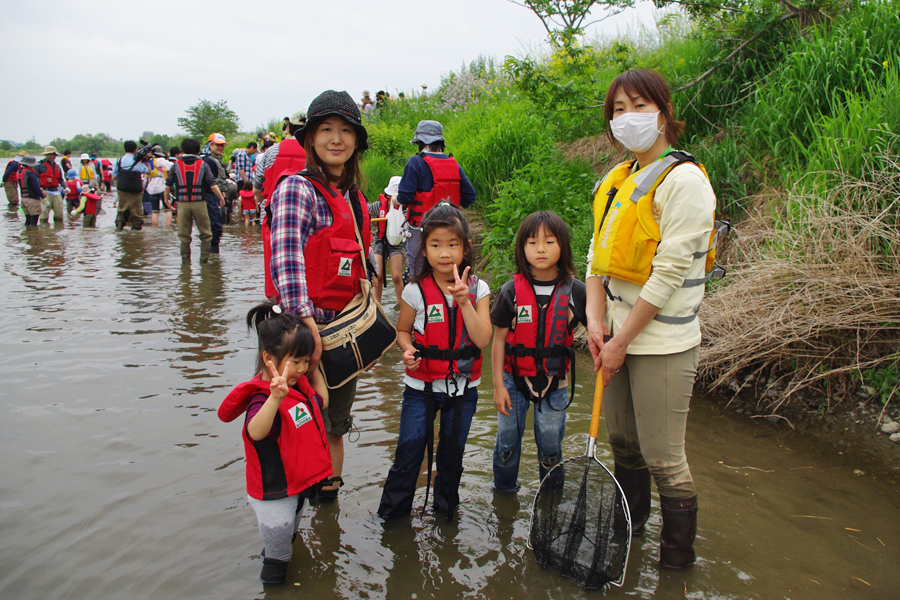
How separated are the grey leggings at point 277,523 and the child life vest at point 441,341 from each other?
35.3 inches

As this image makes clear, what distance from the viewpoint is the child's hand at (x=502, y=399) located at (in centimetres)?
318

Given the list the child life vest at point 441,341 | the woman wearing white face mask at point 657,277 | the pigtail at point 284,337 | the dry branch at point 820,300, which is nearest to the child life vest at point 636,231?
the woman wearing white face mask at point 657,277

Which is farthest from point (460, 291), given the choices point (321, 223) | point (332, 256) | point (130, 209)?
point (130, 209)

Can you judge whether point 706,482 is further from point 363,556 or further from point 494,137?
point 494,137

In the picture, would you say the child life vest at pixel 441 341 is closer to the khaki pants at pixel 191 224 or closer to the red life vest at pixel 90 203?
the khaki pants at pixel 191 224

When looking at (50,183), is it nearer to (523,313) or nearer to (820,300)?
(523,313)

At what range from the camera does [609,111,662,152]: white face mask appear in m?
2.68

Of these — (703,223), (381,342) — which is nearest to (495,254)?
(381,342)

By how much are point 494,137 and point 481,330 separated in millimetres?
7852

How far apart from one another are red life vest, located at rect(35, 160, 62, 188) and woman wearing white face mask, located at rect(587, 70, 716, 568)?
1760cm

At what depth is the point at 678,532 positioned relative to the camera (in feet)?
9.21

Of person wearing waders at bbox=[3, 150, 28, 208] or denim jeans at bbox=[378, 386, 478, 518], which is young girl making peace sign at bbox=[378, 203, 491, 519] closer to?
denim jeans at bbox=[378, 386, 478, 518]

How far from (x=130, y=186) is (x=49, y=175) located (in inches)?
130

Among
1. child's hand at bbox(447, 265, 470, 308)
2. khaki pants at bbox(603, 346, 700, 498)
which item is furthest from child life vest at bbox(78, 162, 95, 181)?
khaki pants at bbox(603, 346, 700, 498)
